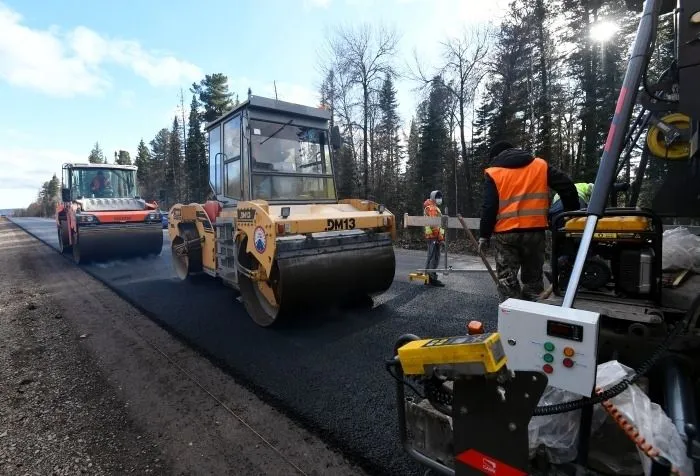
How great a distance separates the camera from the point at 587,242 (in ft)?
6.32

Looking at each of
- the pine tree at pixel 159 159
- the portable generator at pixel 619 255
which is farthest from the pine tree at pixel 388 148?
the pine tree at pixel 159 159

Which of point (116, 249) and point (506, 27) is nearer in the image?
point (116, 249)

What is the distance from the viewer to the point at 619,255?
2.24m

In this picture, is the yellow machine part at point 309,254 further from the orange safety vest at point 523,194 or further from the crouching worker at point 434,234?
the crouching worker at point 434,234

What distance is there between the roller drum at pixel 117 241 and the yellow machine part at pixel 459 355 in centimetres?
995

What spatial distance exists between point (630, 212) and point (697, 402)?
3.01 feet

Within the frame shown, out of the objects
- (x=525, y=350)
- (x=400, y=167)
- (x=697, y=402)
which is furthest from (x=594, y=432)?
(x=400, y=167)

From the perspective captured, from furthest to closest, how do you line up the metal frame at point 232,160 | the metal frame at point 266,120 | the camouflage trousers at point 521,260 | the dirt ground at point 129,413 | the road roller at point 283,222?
the metal frame at point 232,160 → the metal frame at point 266,120 → the road roller at point 283,222 → the camouflage trousers at point 521,260 → the dirt ground at point 129,413

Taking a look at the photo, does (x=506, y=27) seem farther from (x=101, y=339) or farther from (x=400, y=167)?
(x=101, y=339)

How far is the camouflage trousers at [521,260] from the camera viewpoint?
3.49 meters

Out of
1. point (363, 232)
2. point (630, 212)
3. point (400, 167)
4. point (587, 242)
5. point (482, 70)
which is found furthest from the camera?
point (400, 167)

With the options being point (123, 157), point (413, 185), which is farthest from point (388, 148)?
point (123, 157)

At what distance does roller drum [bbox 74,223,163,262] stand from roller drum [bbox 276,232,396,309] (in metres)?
7.18

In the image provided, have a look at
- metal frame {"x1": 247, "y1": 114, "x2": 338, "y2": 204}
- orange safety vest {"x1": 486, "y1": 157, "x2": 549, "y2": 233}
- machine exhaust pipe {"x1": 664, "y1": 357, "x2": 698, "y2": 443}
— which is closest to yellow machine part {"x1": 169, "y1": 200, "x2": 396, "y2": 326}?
metal frame {"x1": 247, "y1": 114, "x2": 338, "y2": 204}
